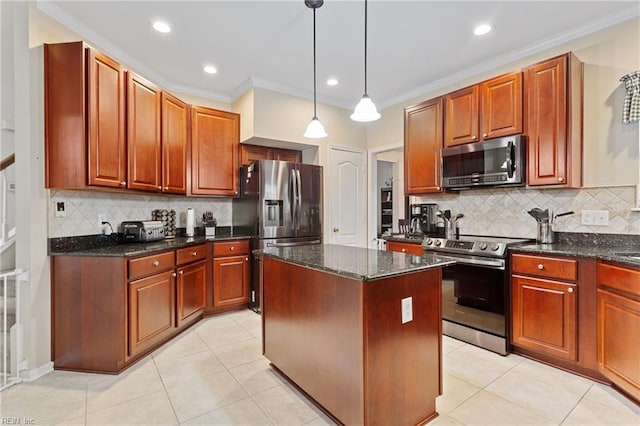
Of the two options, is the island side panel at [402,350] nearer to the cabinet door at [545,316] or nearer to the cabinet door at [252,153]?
the cabinet door at [545,316]

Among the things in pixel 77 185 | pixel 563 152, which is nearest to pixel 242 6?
pixel 77 185

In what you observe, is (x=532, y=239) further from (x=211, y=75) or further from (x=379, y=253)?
(x=211, y=75)

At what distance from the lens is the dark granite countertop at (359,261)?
60.5 inches

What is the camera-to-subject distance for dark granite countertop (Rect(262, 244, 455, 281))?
5.04ft

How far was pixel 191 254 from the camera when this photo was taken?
10.6ft

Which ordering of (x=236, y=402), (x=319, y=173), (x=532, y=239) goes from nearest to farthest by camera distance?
(x=236, y=402)
(x=532, y=239)
(x=319, y=173)

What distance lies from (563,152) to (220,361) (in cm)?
327

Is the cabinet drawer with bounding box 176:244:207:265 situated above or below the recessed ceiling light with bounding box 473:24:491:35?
below

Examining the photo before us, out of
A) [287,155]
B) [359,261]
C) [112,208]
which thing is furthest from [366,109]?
[112,208]

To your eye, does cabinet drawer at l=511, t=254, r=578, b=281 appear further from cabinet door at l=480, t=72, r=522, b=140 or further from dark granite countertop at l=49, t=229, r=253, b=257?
dark granite countertop at l=49, t=229, r=253, b=257

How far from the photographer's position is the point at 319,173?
415 centimetres

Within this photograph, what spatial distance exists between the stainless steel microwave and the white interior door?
156 centimetres

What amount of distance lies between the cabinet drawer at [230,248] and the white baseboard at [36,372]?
1633 mm

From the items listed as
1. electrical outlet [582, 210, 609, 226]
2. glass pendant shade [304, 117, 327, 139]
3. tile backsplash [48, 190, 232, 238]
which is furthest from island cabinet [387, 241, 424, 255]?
tile backsplash [48, 190, 232, 238]
